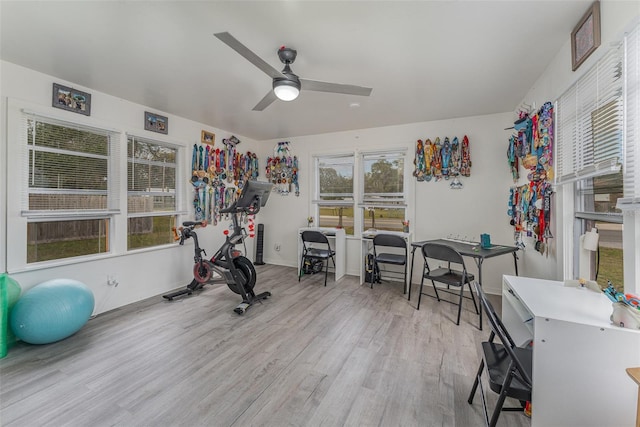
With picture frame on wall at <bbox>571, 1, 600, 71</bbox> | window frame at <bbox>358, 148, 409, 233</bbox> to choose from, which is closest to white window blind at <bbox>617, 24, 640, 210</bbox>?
picture frame on wall at <bbox>571, 1, 600, 71</bbox>

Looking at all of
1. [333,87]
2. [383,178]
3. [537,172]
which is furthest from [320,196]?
[537,172]

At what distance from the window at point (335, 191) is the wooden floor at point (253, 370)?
205 centimetres

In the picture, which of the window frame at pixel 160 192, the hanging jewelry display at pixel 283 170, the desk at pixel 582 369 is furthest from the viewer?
the hanging jewelry display at pixel 283 170

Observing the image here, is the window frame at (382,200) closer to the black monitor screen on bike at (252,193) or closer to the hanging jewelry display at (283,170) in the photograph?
the hanging jewelry display at (283,170)

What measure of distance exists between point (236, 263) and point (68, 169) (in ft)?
7.03

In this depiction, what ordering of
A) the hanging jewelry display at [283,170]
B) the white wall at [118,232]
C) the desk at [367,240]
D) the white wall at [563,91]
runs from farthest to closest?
1. the hanging jewelry display at [283,170]
2. the desk at [367,240]
3. the white wall at [118,232]
4. the white wall at [563,91]

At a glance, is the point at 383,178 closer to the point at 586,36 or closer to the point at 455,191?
the point at 455,191

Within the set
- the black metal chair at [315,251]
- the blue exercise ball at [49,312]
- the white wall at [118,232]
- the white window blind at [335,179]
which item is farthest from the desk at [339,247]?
the blue exercise ball at [49,312]

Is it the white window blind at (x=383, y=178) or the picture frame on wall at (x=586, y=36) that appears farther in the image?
the white window blind at (x=383, y=178)

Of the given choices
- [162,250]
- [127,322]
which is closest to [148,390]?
[127,322]

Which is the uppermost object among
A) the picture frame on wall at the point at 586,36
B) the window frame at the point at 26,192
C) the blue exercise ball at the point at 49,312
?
the picture frame on wall at the point at 586,36

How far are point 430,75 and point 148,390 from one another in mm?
3646

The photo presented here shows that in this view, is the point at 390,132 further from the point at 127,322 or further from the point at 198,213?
the point at 127,322

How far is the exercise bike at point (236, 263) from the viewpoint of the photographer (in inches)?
135
